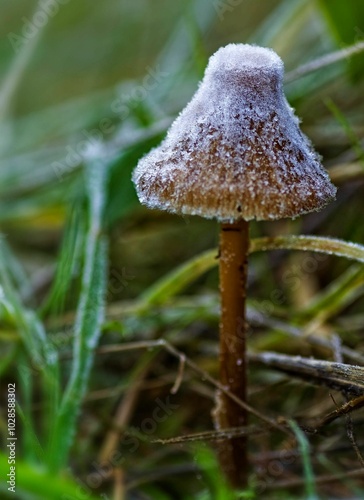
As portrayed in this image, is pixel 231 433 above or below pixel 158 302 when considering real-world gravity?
below

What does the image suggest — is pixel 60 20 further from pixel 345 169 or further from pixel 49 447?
pixel 49 447

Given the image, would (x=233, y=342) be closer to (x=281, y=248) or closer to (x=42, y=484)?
(x=281, y=248)

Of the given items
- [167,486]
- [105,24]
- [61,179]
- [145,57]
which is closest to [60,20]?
[105,24]

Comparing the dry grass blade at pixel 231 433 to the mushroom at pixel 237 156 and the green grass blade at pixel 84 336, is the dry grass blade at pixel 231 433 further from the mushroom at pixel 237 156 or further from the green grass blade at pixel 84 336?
the mushroom at pixel 237 156
